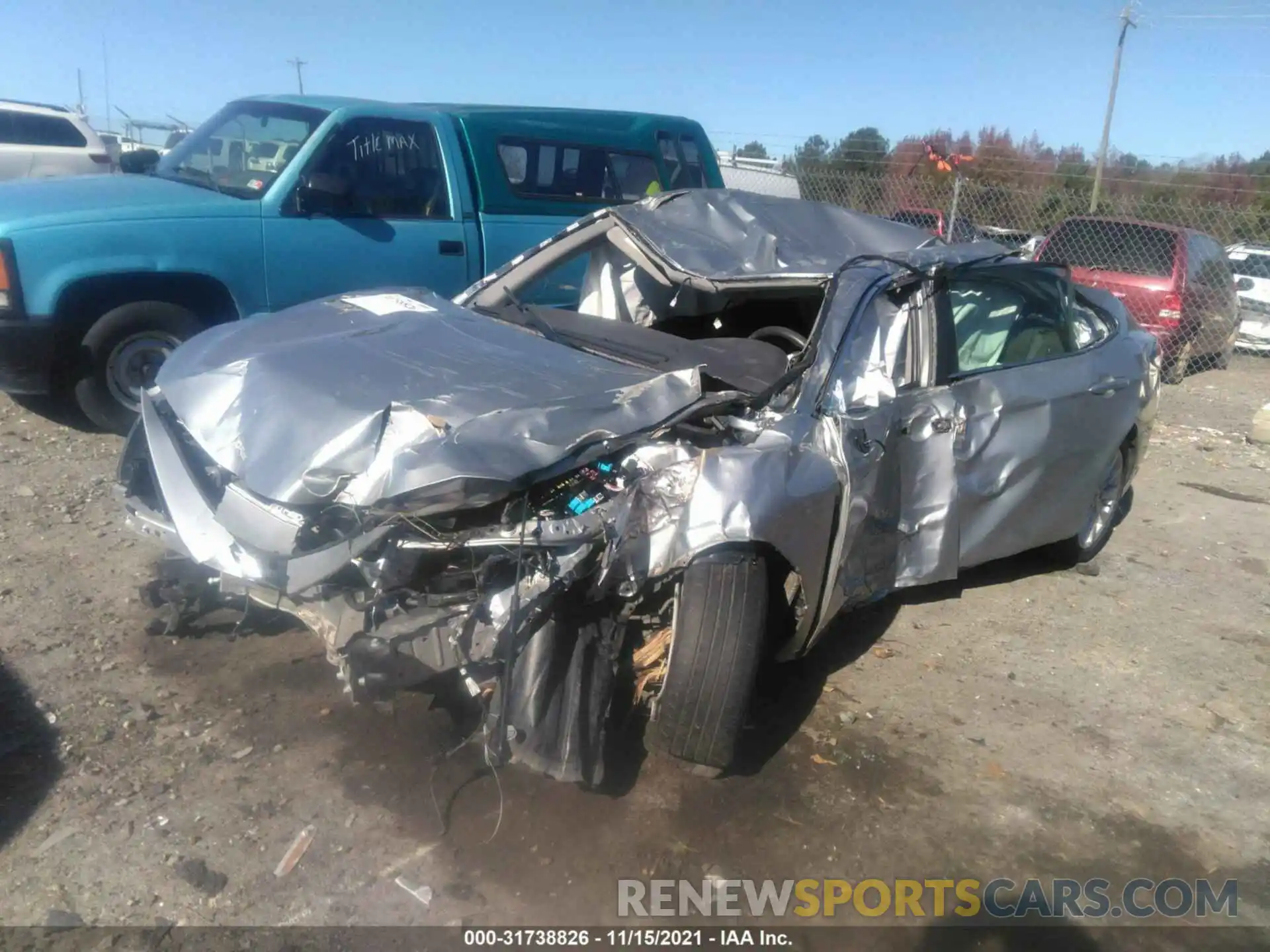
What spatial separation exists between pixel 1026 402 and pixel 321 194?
4133mm

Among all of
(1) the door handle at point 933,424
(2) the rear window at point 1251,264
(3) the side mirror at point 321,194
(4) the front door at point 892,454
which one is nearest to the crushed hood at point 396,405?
(4) the front door at point 892,454

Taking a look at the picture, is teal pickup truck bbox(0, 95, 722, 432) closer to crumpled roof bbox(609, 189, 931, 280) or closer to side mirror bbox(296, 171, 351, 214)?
side mirror bbox(296, 171, 351, 214)

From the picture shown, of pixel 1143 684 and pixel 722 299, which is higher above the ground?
pixel 722 299

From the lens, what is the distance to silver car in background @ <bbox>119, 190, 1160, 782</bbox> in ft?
9.37

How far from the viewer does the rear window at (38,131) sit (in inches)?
473

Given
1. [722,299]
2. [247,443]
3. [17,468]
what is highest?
[722,299]

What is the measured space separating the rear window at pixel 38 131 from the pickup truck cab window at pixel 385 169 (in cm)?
830

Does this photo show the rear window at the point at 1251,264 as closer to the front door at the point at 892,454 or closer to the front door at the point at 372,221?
the front door at the point at 372,221

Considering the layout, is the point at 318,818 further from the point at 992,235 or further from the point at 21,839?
the point at 992,235

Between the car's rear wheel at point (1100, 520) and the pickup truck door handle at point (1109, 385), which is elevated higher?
the pickup truck door handle at point (1109, 385)

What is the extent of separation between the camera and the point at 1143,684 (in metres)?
4.16

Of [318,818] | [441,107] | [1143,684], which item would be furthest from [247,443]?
[441,107]

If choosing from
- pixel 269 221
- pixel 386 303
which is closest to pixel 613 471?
pixel 386 303

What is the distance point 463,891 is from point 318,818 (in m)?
0.53
